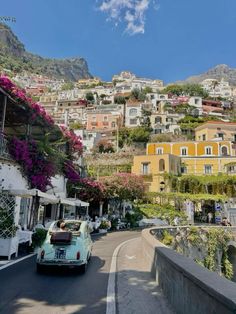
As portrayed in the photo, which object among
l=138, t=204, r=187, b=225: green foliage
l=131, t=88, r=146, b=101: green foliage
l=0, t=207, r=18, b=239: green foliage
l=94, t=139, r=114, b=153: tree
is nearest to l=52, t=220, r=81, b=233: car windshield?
l=0, t=207, r=18, b=239: green foliage

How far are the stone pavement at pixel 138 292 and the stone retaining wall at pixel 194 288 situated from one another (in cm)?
24

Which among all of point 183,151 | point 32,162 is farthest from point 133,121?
point 32,162

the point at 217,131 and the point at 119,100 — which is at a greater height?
the point at 119,100

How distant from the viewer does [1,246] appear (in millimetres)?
11977

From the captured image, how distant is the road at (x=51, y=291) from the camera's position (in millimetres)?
6316

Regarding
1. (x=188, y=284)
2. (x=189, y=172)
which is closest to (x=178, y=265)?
(x=188, y=284)

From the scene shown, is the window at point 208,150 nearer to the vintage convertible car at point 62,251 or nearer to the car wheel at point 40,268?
the vintage convertible car at point 62,251

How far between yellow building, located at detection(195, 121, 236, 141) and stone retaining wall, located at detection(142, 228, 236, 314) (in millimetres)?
65904

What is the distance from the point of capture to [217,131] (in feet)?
232

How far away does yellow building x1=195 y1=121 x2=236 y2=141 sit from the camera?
231ft

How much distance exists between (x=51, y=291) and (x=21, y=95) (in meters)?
12.7

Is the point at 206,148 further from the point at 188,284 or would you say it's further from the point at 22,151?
the point at 188,284

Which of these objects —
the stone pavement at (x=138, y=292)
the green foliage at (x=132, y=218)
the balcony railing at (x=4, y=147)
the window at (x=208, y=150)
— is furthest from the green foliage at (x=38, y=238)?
the window at (x=208, y=150)

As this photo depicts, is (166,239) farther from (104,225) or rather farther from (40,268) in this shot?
(104,225)
